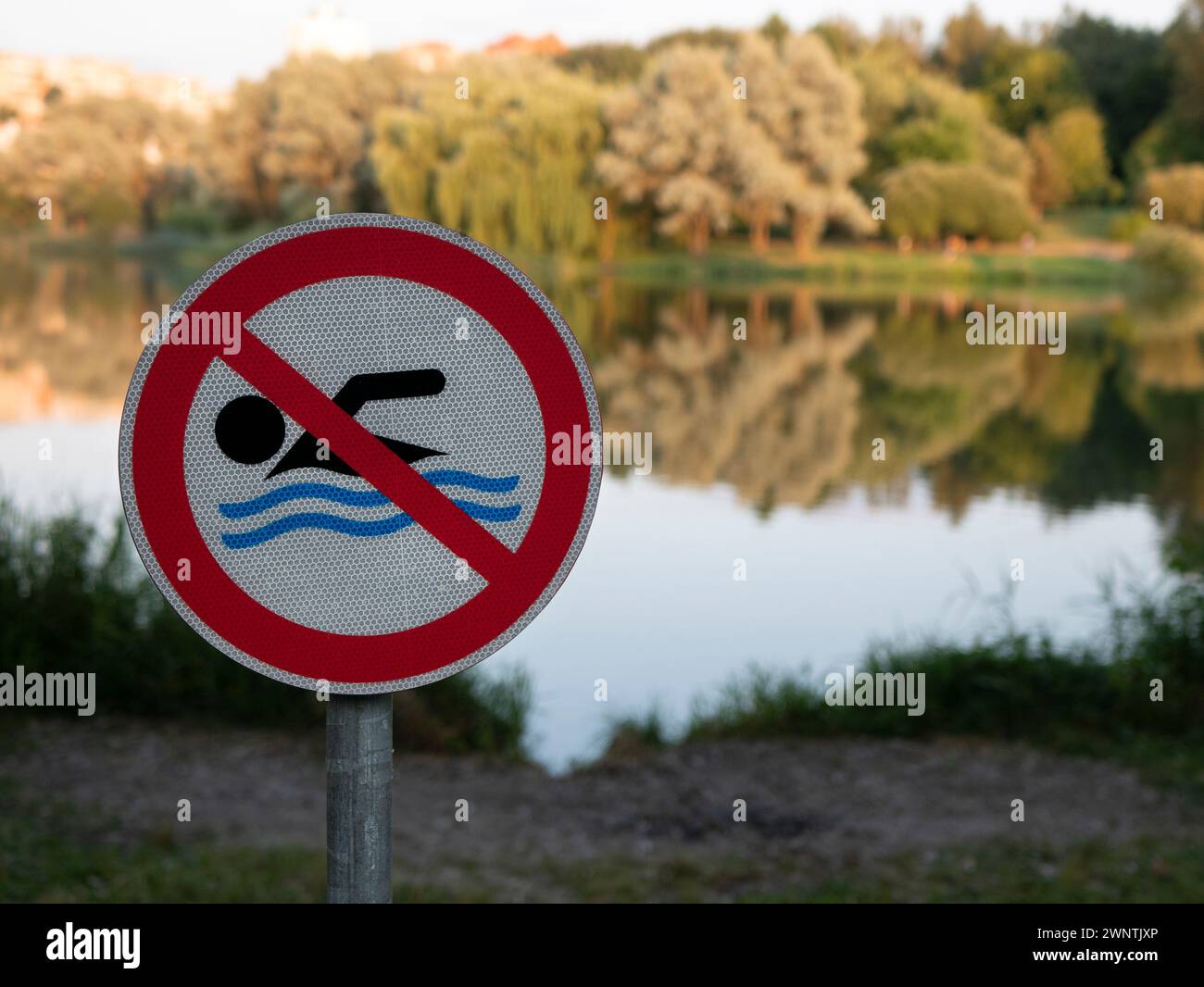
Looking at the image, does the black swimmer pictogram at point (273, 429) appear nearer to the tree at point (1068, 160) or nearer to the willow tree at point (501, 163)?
the willow tree at point (501, 163)

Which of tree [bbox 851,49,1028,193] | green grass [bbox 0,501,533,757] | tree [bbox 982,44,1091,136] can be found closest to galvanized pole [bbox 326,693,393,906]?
green grass [bbox 0,501,533,757]

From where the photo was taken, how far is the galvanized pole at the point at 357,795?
1.56 m

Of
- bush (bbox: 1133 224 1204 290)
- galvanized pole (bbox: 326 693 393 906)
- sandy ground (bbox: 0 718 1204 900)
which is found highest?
bush (bbox: 1133 224 1204 290)

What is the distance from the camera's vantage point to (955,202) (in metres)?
46.5

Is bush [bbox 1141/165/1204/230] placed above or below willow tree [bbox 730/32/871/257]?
below

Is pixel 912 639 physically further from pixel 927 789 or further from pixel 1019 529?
pixel 1019 529

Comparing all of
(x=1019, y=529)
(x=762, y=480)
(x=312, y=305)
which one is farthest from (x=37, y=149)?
(x=312, y=305)

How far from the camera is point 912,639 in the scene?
24.1 feet

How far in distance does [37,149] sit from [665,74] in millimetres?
27621

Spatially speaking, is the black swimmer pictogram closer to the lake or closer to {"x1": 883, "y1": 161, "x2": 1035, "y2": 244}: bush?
the lake

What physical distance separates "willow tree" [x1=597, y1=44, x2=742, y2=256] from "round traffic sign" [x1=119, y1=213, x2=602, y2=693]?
1570 inches

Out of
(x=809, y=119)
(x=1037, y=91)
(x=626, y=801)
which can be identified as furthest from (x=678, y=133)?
(x=626, y=801)

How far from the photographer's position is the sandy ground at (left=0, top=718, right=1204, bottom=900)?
4949mm

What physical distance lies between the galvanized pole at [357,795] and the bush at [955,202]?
46383 mm
